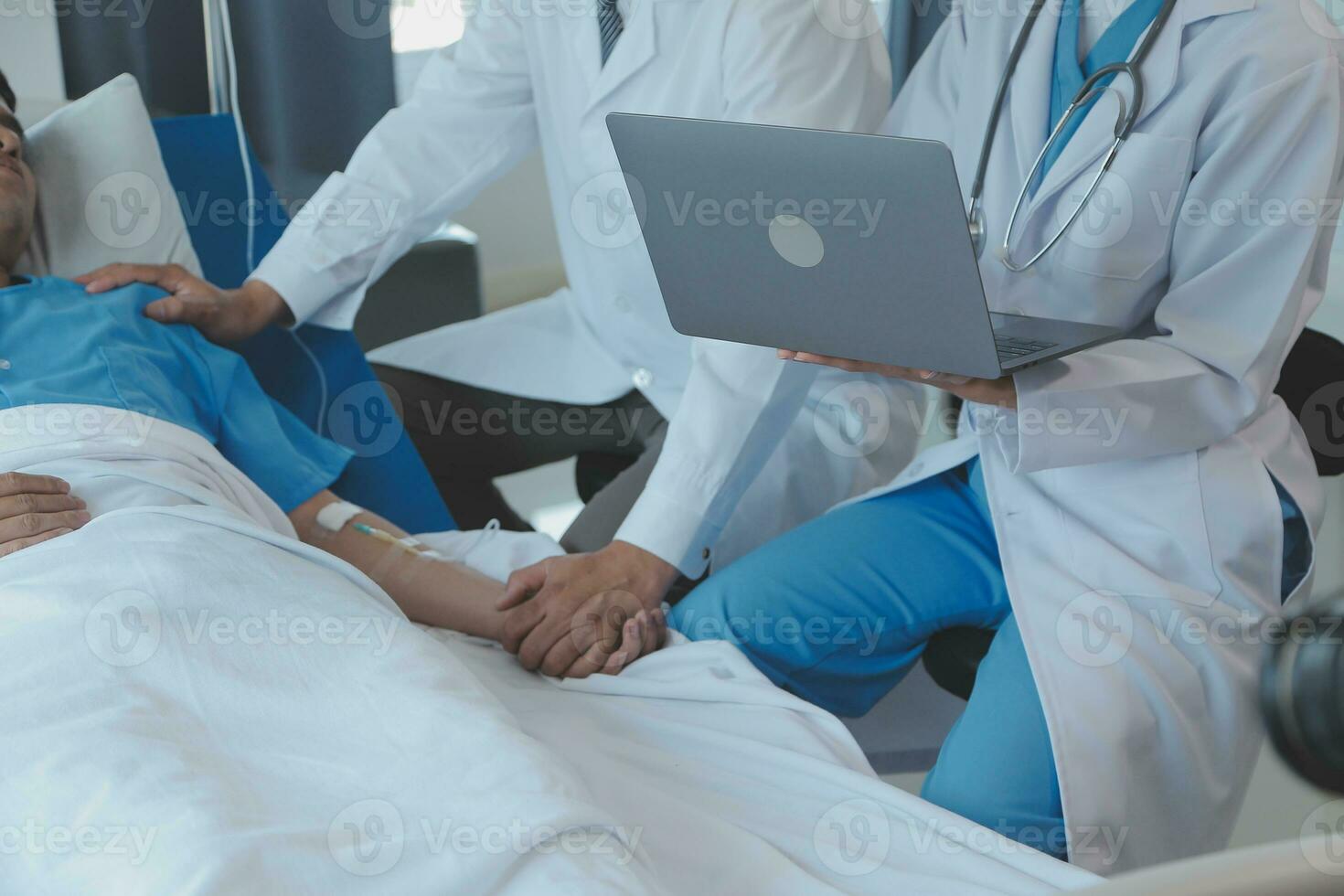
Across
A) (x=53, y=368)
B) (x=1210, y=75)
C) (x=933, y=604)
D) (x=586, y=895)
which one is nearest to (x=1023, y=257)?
(x=1210, y=75)

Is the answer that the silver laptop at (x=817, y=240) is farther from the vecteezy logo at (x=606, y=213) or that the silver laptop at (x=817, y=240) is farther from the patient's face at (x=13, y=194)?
the patient's face at (x=13, y=194)

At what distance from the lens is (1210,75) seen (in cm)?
115

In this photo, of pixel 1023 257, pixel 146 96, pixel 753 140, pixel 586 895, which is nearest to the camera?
pixel 586 895

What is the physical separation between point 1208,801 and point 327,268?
1.31 metres

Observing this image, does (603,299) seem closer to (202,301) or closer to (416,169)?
(416,169)

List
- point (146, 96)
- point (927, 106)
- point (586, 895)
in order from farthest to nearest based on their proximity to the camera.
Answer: point (146, 96), point (927, 106), point (586, 895)

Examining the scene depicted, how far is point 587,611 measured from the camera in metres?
1.29

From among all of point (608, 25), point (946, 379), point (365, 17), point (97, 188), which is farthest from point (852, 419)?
point (365, 17)

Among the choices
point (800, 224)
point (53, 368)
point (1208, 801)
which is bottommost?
point (1208, 801)

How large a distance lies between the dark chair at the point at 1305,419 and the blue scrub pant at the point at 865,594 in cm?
2

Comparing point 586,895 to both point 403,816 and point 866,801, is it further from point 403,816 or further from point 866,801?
point 866,801

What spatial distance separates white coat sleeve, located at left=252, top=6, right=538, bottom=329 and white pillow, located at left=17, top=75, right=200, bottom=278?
17cm

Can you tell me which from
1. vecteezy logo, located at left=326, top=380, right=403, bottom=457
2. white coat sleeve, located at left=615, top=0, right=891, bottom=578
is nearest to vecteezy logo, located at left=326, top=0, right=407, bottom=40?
vecteezy logo, located at left=326, top=380, right=403, bottom=457

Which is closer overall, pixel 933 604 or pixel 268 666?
pixel 268 666
